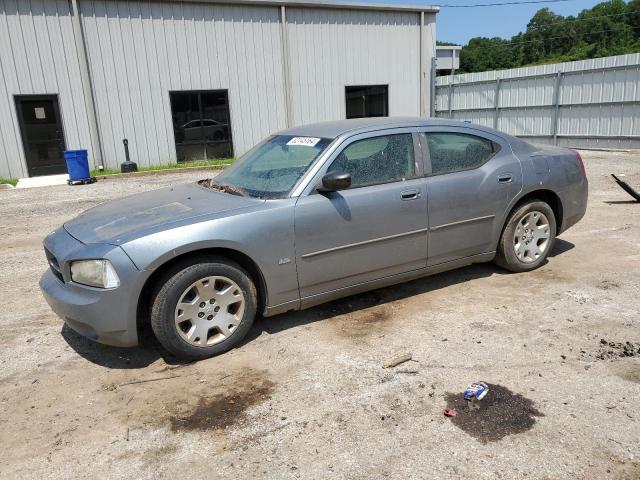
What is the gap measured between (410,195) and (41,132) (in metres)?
14.4

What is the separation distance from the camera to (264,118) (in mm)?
18109

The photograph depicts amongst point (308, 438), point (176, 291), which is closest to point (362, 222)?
point (176, 291)

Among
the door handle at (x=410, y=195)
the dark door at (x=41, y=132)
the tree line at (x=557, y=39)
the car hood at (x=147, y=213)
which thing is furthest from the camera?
the tree line at (x=557, y=39)

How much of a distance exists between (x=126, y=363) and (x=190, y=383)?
2.07 ft

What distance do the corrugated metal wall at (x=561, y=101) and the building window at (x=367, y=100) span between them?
3.12 meters

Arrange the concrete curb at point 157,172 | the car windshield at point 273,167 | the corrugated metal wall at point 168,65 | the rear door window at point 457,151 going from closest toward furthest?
the car windshield at point 273,167 → the rear door window at point 457,151 → the concrete curb at point 157,172 → the corrugated metal wall at point 168,65

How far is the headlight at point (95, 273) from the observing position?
341 cm

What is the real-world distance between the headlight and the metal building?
1359 cm

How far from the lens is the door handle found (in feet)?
14.3

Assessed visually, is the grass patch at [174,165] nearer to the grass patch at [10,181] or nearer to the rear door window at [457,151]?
the grass patch at [10,181]

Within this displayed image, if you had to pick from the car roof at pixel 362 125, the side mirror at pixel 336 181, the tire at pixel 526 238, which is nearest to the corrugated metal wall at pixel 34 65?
the car roof at pixel 362 125

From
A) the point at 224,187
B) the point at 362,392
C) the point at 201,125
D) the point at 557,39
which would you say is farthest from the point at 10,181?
the point at 557,39

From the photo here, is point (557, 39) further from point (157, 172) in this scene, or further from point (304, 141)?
point (304, 141)

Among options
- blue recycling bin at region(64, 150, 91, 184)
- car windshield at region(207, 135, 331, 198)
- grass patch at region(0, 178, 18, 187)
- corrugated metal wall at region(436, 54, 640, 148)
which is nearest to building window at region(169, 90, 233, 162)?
blue recycling bin at region(64, 150, 91, 184)
